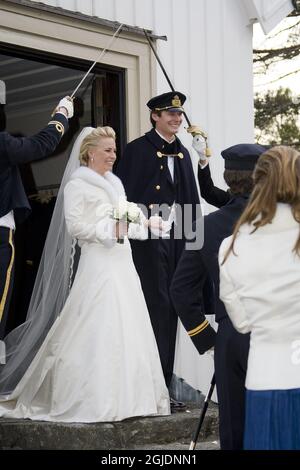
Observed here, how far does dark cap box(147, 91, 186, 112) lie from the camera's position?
7.55 meters

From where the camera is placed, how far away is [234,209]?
4895 millimetres

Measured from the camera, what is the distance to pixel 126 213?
684 cm

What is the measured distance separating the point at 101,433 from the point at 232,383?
2.06 metres

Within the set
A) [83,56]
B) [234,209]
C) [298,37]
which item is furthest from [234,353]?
[298,37]

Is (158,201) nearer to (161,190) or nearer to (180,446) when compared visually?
(161,190)

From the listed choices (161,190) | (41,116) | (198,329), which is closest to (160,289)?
(161,190)

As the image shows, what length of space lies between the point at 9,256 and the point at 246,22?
3.34 metres

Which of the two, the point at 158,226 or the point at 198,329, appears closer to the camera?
the point at 198,329

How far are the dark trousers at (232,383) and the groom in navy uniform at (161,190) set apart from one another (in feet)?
8.73

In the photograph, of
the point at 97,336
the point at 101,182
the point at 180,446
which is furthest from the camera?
the point at 101,182

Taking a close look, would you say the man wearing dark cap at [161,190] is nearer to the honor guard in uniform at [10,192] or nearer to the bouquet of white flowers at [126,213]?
the bouquet of white flowers at [126,213]

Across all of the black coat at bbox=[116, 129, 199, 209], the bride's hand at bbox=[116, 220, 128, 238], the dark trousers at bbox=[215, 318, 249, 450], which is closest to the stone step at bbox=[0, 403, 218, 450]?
the bride's hand at bbox=[116, 220, 128, 238]

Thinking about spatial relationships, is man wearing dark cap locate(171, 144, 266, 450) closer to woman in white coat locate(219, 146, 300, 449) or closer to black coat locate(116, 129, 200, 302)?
woman in white coat locate(219, 146, 300, 449)
